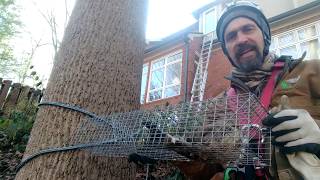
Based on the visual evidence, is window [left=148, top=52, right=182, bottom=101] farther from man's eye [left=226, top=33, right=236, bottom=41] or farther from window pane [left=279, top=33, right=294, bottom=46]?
man's eye [left=226, top=33, right=236, bottom=41]

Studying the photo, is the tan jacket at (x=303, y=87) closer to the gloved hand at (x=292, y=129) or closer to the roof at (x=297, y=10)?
the gloved hand at (x=292, y=129)

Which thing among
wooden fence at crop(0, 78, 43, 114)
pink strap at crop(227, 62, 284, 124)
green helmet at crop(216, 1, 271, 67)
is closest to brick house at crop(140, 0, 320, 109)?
wooden fence at crop(0, 78, 43, 114)

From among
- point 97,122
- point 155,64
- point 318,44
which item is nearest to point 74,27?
point 97,122

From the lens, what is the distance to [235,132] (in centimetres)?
139

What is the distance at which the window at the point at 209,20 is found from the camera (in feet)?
49.8

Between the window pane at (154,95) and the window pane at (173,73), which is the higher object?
the window pane at (173,73)

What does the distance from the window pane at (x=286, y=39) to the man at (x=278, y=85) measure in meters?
10.2

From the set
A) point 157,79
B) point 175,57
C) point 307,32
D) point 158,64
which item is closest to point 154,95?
point 157,79

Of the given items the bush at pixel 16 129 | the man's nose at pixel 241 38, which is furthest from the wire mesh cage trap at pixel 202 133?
the bush at pixel 16 129

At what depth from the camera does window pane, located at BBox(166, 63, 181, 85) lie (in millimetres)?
14641

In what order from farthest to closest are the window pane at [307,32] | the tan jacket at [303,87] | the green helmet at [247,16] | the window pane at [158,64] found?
the window pane at [158,64], the window pane at [307,32], the green helmet at [247,16], the tan jacket at [303,87]

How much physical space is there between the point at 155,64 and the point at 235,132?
1486cm

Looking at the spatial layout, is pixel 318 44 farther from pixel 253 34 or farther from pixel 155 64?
pixel 253 34

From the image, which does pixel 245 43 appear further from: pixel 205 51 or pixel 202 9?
pixel 202 9
